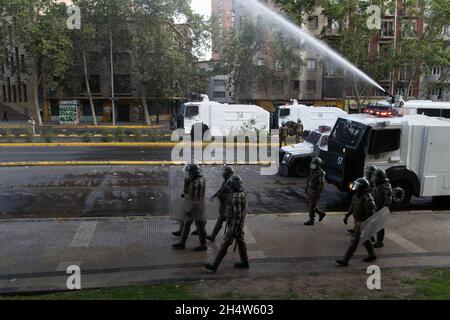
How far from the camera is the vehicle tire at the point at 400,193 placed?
1212 cm

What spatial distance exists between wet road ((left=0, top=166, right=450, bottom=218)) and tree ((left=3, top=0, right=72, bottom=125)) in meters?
25.0

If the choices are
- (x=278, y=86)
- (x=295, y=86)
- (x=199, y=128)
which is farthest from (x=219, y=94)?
(x=199, y=128)

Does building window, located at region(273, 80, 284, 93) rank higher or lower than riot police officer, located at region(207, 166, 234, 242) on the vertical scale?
higher

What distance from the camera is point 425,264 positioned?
830 centimetres

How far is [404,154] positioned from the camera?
1212 centimetres

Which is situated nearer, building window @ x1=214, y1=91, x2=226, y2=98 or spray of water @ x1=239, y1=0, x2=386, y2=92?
spray of water @ x1=239, y1=0, x2=386, y2=92

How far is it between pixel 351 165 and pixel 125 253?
21.5 ft

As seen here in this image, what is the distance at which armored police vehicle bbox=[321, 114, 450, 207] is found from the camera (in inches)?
472

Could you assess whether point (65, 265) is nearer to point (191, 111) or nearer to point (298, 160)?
point (298, 160)

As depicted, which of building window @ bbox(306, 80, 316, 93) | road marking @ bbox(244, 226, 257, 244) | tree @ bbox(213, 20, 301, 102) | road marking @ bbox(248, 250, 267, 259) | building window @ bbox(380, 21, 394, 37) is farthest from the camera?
building window @ bbox(306, 80, 316, 93)

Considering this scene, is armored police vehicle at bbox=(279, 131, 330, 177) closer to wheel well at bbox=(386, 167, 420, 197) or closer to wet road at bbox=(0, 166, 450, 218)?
wet road at bbox=(0, 166, 450, 218)

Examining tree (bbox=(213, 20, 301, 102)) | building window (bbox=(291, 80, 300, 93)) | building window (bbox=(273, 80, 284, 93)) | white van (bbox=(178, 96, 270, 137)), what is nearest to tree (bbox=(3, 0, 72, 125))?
tree (bbox=(213, 20, 301, 102))

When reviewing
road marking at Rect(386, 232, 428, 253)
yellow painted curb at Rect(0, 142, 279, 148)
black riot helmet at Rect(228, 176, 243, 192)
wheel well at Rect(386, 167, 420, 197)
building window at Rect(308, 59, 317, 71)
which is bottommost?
yellow painted curb at Rect(0, 142, 279, 148)
